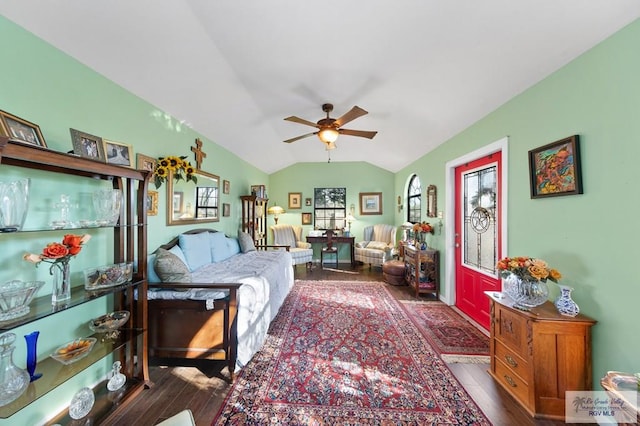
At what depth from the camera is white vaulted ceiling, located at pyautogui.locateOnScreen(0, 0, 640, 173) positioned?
145 centimetres

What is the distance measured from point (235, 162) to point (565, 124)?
4.46 metres

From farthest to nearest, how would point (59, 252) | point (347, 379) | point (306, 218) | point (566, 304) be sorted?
point (306, 218) < point (347, 379) < point (566, 304) < point (59, 252)

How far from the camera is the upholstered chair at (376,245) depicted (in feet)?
18.0

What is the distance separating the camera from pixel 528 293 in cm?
169

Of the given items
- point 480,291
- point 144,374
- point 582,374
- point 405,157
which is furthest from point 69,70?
point 405,157

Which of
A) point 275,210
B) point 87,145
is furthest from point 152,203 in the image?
point 275,210

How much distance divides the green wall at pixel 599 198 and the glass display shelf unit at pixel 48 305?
3262 mm

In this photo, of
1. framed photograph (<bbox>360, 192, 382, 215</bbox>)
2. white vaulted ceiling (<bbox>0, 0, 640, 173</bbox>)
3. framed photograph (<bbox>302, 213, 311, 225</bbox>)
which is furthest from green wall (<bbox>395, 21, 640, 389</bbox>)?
framed photograph (<bbox>302, 213, 311, 225</bbox>)

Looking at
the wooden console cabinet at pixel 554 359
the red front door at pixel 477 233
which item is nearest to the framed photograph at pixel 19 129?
the wooden console cabinet at pixel 554 359

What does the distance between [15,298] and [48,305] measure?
210 mm

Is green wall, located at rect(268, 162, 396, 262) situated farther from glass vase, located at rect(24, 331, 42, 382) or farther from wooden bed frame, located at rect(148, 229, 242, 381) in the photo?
glass vase, located at rect(24, 331, 42, 382)

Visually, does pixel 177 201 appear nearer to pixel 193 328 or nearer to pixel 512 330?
pixel 193 328

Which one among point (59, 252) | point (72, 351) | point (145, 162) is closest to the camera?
point (59, 252)

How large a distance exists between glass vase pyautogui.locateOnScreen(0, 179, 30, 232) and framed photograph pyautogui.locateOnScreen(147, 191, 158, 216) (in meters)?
1.21
